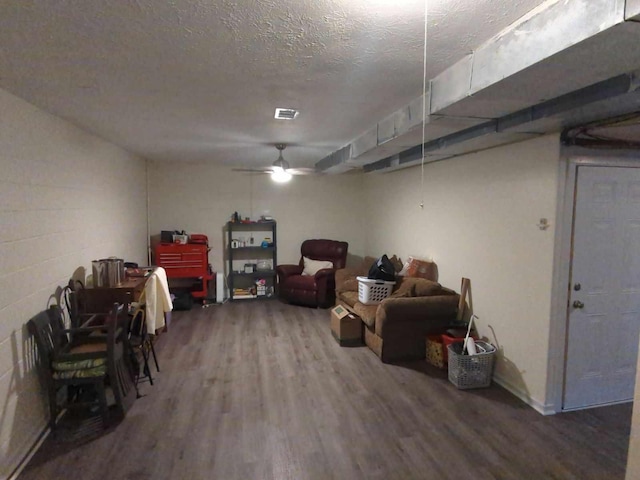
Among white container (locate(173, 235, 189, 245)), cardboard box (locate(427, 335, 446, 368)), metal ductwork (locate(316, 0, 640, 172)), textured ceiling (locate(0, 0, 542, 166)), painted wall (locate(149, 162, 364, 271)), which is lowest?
cardboard box (locate(427, 335, 446, 368))

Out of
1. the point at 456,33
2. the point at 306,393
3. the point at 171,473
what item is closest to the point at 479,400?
the point at 306,393

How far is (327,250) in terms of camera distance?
6.30 metres

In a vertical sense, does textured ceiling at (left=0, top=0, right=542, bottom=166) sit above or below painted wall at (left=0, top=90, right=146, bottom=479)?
above

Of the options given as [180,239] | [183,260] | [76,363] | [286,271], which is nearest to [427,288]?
[286,271]

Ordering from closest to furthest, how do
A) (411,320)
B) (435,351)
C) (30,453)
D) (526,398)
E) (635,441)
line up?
(635,441), (30,453), (526,398), (435,351), (411,320)

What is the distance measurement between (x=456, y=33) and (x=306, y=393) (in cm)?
285

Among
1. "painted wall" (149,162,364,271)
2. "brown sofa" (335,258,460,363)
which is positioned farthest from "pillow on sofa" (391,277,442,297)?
"painted wall" (149,162,364,271)

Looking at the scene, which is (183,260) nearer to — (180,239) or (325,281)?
(180,239)

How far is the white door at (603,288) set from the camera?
277 cm

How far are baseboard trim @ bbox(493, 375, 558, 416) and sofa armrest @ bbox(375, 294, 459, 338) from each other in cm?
73

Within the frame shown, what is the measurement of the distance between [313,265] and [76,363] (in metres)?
3.95

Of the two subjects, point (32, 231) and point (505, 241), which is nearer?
point (32, 231)

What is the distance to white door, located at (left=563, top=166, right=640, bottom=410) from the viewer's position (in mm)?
2773

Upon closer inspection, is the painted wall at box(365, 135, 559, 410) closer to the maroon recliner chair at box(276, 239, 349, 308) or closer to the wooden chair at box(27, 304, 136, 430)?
the maroon recliner chair at box(276, 239, 349, 308)
